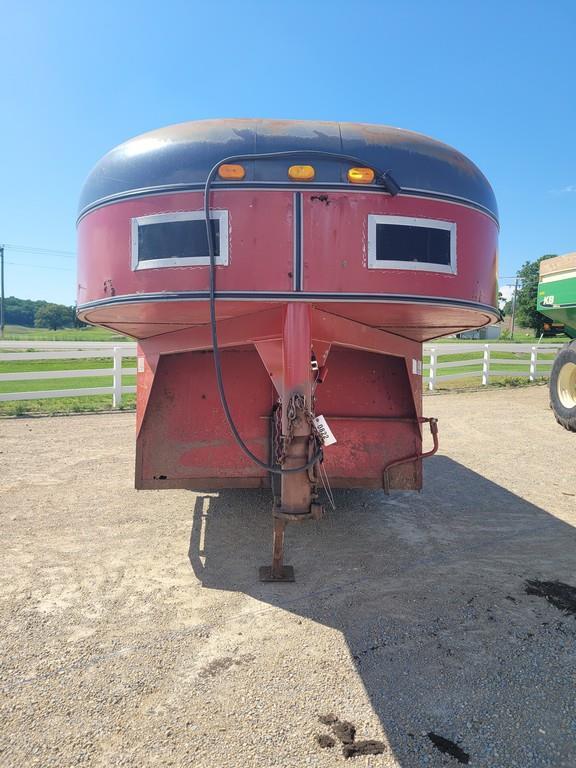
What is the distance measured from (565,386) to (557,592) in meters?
5.99

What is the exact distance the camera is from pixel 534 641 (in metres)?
2.62

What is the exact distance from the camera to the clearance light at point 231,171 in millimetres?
2537

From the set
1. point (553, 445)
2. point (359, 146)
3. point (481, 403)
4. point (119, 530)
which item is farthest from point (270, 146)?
point (481, 403)

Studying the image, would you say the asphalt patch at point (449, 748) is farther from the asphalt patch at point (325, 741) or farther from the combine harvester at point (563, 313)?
the combine harvester at point (563, 313)

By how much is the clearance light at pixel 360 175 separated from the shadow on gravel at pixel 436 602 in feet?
7.24

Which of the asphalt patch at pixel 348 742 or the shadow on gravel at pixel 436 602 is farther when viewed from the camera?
the shadow on gravel at pixel 436 602

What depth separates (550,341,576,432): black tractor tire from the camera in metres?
8.15

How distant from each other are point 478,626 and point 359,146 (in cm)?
248

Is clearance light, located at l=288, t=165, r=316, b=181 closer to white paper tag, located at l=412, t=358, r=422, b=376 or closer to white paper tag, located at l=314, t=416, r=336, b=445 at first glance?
white paper tag, located at l=314, t=416, r=336, b=445

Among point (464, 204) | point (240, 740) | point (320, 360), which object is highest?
point (464, 204)

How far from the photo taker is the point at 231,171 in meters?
2.54

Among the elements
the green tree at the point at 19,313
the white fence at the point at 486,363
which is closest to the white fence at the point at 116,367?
the white fence at the point at 486,363

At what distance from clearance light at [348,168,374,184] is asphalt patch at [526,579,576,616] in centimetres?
248

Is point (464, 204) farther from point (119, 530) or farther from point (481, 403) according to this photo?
point (481, 403)
